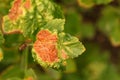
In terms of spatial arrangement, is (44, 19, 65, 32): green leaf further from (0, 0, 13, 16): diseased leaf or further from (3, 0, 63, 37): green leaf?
(0, 0, 13, 16): diseased leaf

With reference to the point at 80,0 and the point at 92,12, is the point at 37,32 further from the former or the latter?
the point at 92,12

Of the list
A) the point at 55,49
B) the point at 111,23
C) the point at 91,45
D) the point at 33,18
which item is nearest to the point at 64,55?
the point at 55,49

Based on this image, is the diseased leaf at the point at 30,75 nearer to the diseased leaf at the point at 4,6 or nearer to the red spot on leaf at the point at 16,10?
the red spot on leaf at the point at 16,10

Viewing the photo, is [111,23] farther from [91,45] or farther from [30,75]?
[30,75]

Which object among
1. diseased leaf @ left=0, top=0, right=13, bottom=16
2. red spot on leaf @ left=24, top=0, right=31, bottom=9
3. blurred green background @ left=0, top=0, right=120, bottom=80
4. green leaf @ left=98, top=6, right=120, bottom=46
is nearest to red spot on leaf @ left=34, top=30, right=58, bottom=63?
red spot on leaf @ left=24, top=0, right=31, bottom=9

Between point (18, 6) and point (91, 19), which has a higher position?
point (18, 6)

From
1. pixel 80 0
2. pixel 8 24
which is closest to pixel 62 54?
pixel 8 24

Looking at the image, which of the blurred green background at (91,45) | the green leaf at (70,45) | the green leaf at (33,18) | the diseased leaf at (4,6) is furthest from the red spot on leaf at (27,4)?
the blurred green background at (91,45)
